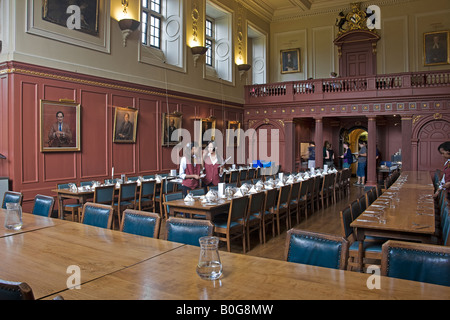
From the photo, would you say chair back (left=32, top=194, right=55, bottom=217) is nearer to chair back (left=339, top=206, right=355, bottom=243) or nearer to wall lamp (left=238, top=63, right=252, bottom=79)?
chair back (left=339, top=206, right=355, bottom=243)

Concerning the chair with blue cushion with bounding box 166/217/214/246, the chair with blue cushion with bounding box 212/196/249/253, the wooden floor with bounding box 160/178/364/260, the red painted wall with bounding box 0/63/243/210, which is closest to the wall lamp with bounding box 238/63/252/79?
the red painted wall with bounding box 0/63/243/210

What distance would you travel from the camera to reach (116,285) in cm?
177

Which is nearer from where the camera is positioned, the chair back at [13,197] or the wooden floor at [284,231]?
the chair back at [13,197]

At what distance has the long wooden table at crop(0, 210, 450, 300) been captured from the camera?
165cm

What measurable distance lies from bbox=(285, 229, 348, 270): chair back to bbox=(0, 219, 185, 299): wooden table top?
83 centimetres

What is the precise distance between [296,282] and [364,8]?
633 inches

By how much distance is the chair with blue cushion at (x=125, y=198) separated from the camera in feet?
21.7

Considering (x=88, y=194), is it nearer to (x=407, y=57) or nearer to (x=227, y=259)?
(x=227, y=259)

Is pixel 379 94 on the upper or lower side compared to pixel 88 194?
upper

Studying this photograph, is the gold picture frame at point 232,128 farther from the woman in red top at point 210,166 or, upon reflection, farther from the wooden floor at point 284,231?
the woman in red top at point 210,166

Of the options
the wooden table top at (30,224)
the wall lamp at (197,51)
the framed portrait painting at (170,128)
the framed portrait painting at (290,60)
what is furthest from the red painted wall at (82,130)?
the framed portrait painting at (290,60)

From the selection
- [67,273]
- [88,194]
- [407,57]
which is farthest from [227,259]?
[407,57]

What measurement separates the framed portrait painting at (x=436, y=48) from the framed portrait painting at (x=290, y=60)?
16.9 feet

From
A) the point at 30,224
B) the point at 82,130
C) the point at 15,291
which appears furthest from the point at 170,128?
the point at 15,291
